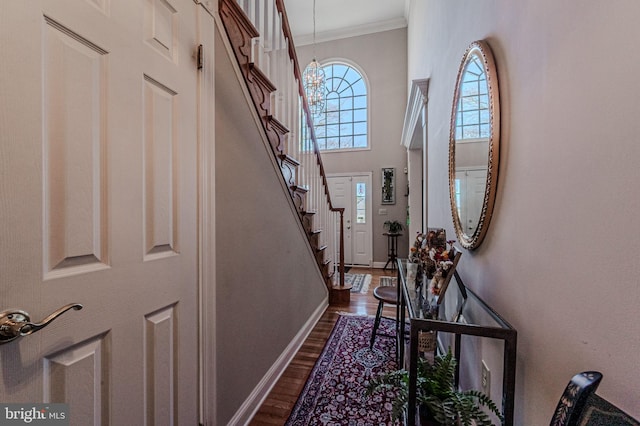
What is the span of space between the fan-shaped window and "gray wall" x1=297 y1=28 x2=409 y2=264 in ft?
0.62

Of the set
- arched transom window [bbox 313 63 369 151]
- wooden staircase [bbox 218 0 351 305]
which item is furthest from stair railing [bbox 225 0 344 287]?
arched transom window [bbox 313 63 369 151]

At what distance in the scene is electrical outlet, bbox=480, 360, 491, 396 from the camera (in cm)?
109

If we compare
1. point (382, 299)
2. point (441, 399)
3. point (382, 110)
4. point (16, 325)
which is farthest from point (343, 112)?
point (16, 325)

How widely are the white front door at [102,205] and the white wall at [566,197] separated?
1207mm

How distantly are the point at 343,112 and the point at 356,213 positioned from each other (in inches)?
92.5

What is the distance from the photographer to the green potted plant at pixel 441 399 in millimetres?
841

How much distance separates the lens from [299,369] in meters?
2.09

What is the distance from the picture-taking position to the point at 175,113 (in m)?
1.07

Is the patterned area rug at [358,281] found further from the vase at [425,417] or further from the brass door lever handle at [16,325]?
the brass door lever handle at [16,325]

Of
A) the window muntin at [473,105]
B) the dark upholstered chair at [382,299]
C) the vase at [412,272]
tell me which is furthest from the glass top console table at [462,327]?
the window muntin at [473,105]

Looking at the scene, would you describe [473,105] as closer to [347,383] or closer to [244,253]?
[244,253]

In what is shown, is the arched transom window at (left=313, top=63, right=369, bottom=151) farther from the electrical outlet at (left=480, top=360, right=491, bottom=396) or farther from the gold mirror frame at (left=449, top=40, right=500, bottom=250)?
the electrical outlet at (left=480, top=360, right=491, bottom=396)

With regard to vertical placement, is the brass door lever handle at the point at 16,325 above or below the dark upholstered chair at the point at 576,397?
above

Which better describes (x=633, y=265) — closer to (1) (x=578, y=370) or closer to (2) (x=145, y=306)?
(1) (x=578, y=370)
